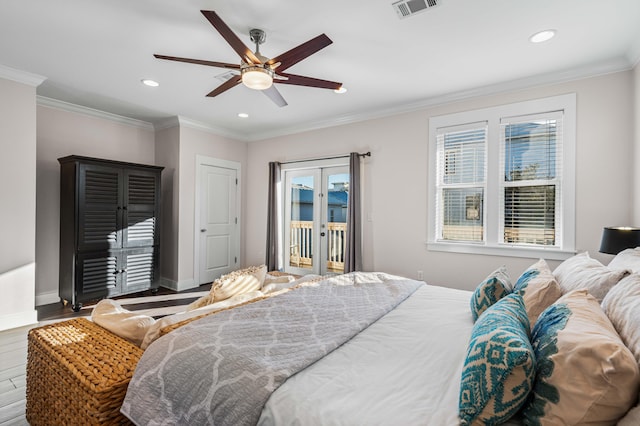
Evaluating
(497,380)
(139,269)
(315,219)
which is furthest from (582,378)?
(139,269)

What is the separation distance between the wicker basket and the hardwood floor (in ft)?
0.96

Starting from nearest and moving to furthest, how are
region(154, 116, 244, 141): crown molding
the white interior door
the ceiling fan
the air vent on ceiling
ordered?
the ceiling fan, the air vent on ceiling, region(154, 116, 244, 141): crown molding, the white interior door

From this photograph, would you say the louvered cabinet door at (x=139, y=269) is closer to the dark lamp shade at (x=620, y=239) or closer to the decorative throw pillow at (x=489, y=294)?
the decorative throw pillow at (x=489, y=294)

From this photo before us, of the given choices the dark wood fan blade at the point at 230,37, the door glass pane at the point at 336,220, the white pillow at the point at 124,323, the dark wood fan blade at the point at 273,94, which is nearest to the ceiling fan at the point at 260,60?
the dark wood fan blade at the point at 230,37

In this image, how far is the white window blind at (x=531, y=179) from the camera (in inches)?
134

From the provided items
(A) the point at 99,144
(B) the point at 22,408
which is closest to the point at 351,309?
(B) the point at 22,408

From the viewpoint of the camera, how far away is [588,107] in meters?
3.18

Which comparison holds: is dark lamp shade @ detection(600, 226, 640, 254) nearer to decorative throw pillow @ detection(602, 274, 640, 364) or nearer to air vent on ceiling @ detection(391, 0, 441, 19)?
decorative throw pillow @ detection(602, 274, 640, 364)

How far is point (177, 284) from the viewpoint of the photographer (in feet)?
16.2

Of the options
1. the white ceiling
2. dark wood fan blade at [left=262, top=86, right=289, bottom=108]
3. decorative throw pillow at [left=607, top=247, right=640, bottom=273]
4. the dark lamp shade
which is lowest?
decorative throw pillow at [left=607, top=247, right=640, bottom=273]

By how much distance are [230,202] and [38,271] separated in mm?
2799

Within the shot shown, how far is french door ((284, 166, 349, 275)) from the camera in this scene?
199 inches

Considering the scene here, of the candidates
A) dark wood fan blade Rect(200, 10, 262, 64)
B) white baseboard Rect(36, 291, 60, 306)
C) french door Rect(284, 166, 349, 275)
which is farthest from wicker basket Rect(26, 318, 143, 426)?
french door Rect(284, 166, 349, 275)

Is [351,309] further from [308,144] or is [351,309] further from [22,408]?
[308,144]
